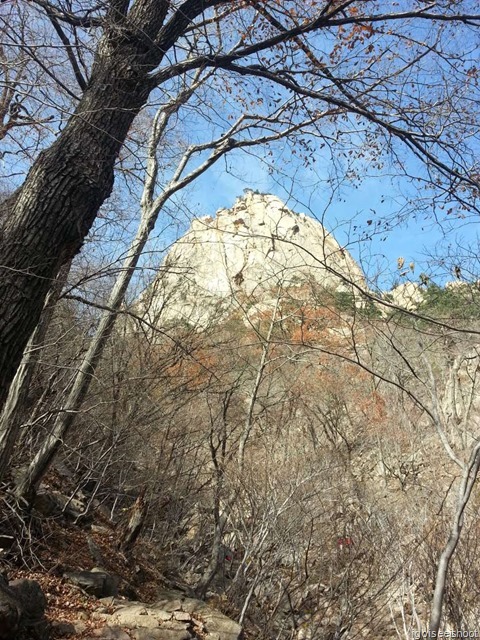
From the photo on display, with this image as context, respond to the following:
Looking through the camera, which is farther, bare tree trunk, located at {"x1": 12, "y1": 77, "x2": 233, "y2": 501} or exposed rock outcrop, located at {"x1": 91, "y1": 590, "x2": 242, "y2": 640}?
bare tree trunk, located at {"x1": 12, "y1": 77, "x2": 233, "y2": 501}

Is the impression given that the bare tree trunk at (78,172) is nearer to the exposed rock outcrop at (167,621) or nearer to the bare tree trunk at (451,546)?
the exposed rock outcrop at (167,621)

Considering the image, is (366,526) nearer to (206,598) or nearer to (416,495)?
(206,598)

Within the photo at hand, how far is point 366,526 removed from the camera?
6.64 m

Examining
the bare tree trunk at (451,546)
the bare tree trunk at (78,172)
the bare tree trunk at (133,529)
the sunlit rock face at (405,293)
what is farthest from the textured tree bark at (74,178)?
the bare tree trunk at (133,529)

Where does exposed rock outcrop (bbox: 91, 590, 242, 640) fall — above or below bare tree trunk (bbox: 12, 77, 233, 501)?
below

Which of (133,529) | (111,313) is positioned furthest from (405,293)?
(133,529)

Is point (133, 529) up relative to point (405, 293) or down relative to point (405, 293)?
down

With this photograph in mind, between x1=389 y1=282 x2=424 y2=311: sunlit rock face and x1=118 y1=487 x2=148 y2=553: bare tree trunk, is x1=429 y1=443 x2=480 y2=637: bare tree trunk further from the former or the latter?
x1=118 y1=487 x2=148 y2=553: bare tree trunk

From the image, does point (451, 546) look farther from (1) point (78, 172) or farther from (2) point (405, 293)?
(1) point (78, 172)

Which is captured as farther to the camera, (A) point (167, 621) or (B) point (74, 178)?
(A) point (167, 621)

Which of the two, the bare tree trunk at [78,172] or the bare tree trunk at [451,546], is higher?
the bare tree trunk at [78,172]

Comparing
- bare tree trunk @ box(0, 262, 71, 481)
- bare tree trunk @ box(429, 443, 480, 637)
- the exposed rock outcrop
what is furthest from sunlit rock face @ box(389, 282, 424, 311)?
the exposed rock outcrop

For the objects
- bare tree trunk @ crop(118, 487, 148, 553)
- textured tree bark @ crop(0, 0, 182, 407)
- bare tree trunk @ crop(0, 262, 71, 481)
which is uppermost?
textured tree bark @ crop(0, 0, 182, 407)

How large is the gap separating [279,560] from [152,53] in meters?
5.44
